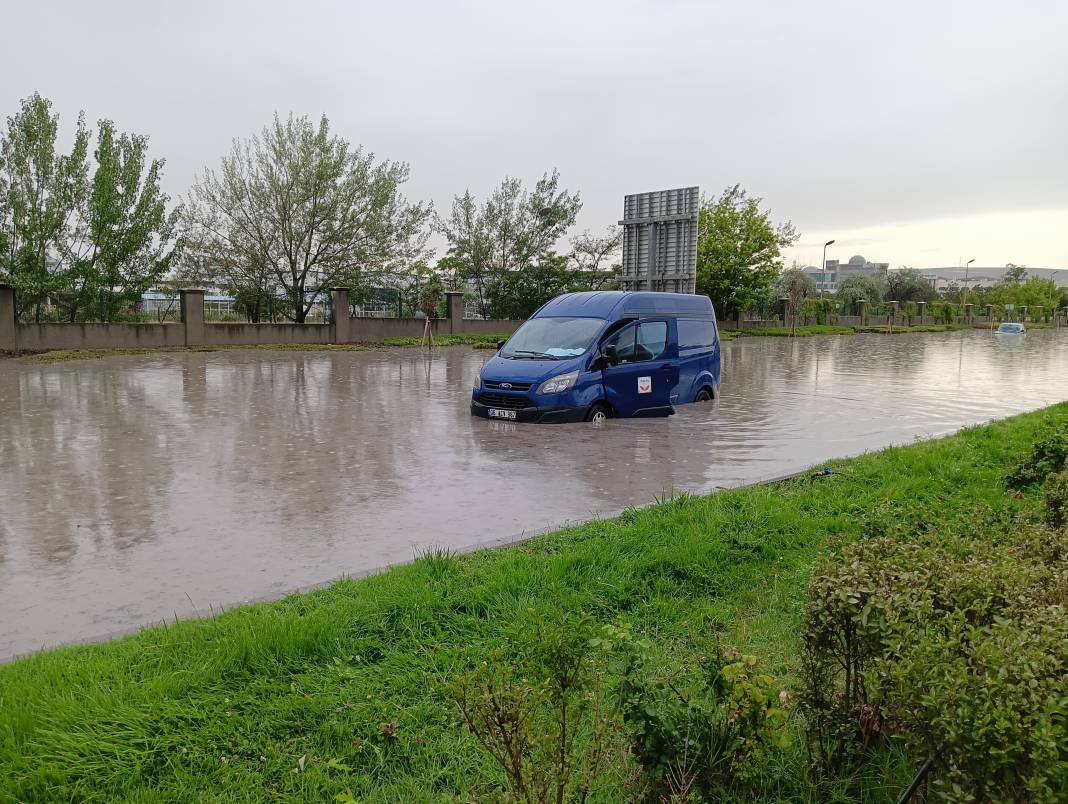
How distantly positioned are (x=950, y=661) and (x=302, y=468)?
310 inches

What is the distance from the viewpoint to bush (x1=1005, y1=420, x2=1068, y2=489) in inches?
280

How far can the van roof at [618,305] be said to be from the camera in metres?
13.4

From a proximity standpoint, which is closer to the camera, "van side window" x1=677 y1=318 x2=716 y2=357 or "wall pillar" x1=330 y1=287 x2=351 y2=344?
"van side window" x1=677 y1=318 x2=716 y2=357

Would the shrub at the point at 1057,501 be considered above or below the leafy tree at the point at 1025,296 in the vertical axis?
below

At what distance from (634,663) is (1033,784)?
127 cm

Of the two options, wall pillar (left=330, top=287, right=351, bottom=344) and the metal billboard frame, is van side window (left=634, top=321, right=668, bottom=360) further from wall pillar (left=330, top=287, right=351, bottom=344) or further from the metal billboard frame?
wall pillar (left=330, top=287, right=351, bottom=344)

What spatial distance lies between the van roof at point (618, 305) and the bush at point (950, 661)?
9.93 meters

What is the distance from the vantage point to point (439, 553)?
5.38 metres

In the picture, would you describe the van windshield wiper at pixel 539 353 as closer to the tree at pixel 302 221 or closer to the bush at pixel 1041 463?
the bush at pixel 1041 463

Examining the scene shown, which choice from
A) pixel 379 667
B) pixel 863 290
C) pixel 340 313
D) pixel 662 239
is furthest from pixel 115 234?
pixel 863 290

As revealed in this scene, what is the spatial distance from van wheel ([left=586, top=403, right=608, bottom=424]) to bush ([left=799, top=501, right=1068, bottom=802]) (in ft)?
29.6

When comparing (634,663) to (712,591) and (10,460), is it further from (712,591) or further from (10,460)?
(10,460)


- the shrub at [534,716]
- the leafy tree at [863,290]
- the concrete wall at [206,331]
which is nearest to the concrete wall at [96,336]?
the concrete wall at [206,331]

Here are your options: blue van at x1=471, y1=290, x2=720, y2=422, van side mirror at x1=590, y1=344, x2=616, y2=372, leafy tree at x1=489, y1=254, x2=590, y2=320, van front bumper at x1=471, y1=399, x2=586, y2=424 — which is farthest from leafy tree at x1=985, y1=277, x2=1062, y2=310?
van front bumper at x1=471, y1=399, x2=586, y2=424
